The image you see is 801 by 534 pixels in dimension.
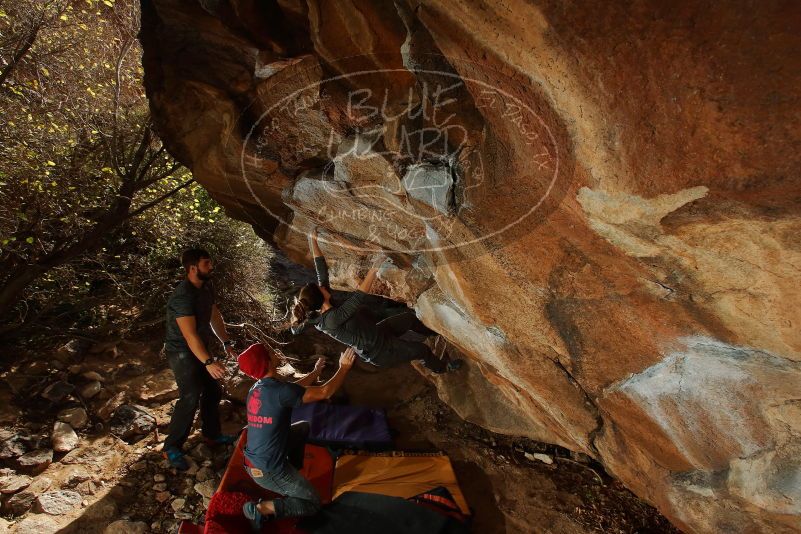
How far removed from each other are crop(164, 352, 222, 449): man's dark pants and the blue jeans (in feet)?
3.03

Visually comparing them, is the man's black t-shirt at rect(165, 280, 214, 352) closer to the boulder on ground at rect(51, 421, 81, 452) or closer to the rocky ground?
the rocky ground

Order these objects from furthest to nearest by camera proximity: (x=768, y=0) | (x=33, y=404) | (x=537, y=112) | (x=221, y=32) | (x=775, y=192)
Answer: (x=33, y=404) < (x=221, y=32) < (x=537, y=112) < (x=775, y=192) < (x=768, y=0)

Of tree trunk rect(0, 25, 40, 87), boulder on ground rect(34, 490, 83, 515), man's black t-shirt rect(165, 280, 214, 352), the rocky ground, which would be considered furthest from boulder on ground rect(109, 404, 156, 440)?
tree trunk rect(0, 25, 40, 87)

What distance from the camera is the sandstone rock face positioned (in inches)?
55.1

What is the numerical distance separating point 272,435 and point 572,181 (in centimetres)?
269

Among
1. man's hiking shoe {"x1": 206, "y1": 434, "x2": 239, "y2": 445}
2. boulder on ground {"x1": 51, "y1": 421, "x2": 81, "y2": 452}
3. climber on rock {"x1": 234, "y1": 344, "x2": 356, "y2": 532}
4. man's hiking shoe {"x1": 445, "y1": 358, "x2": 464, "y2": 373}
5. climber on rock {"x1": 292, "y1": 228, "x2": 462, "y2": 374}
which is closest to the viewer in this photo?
climber on rock {"x1": 234, "y1": 344, "x2": 356, "y2": 532}

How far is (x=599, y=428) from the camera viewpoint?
3277 mm

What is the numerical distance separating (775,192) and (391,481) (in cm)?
362

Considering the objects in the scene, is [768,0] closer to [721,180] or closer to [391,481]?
[721,180]

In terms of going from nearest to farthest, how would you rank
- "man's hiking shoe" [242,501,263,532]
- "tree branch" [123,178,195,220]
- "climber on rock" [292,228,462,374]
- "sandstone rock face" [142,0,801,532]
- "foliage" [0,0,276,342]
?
"sandstone rock face" [142,0,801,532] → "man's hiking shoe" [242,501,263,532] → "climber on rock" [292,228,462,374] → "foliage" [0,0,276,342] → "tree branch" [123,178,195,220]

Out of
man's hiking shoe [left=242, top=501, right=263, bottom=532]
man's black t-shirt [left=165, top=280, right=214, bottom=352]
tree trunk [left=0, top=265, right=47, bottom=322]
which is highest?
tree trunk [left=0, top=265, right=47, bottom=322]

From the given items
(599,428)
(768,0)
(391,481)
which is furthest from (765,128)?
(391,481)

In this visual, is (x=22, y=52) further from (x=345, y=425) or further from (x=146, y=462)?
(x=345, y=425)

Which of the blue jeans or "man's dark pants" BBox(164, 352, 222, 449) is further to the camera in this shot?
"man's dark pants" BBox(164, 352, 222, 449)
